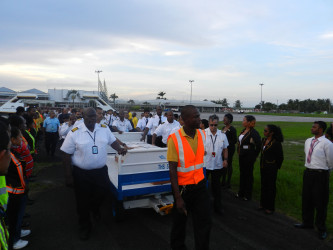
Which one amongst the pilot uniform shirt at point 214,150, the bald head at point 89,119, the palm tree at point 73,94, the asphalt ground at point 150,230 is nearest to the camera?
the asphalt ground at point 150,230

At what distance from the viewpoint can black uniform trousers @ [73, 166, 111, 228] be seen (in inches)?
163

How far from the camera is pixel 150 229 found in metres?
4.52

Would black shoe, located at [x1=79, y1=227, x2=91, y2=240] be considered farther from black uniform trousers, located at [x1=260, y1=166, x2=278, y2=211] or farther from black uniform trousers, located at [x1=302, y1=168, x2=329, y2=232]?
black uniform trousers, located at [x1=302, y1=168, x2=329, y2=232]

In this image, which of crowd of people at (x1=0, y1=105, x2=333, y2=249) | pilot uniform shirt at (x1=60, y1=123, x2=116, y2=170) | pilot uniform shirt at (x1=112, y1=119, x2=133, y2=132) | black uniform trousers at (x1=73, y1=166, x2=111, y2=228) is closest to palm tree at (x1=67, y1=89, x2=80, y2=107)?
pilot uniform shirt at (x1=112, y1=119, x2=133, y2=132)

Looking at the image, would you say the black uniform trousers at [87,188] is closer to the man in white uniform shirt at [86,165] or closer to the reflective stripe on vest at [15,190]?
the man in white uniform shirt at [86,165]

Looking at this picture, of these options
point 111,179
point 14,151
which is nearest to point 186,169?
point 111,179

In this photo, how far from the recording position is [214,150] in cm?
544

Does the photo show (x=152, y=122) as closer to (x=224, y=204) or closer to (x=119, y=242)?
(x=224, y=204)

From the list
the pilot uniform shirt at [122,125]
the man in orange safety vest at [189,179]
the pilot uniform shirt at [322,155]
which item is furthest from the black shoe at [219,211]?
the pilot uniform shirt at [122,125]

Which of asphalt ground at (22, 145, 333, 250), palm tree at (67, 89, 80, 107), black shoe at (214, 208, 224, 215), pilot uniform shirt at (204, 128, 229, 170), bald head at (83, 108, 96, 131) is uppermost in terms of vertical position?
palm tree at (67, 89, 80, 107)

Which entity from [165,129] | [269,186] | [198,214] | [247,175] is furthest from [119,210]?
[165,129]

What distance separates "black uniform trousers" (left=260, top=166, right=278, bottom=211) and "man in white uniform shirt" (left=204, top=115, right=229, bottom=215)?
873 millimetres

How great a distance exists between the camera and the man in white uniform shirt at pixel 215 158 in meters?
5.30

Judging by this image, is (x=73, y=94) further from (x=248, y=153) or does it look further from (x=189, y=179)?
(x=189, y=179)
